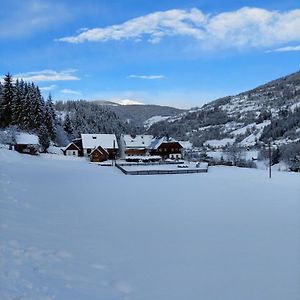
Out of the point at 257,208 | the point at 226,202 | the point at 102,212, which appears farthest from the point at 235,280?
the point at 226,202

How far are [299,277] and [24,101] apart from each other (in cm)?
6042

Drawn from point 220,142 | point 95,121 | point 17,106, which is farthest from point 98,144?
point 220,142

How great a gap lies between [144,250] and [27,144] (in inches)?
1873

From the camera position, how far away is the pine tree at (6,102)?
6119 centimetres

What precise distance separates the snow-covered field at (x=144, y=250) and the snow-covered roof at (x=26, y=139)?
38.9m

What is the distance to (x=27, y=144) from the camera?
53375 millimetres

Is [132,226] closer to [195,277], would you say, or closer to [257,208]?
[195,277]

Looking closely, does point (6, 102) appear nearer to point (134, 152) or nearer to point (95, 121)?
point (134, 152)

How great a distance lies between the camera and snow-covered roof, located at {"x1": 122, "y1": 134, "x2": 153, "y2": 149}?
64.8 meters

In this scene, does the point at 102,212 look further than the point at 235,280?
Yes

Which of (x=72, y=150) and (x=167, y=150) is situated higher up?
(x=167, y=150)

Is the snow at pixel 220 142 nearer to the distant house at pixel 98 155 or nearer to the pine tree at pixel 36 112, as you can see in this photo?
the pine tree at pixel 36 112

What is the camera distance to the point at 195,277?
24.8 feet

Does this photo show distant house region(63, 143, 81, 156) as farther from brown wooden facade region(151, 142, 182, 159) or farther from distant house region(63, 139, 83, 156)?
brown wooden facade region(151, 142, 182, 159)
